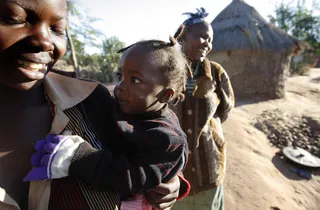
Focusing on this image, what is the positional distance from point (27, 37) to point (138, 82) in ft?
2.03

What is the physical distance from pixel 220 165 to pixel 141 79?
148 cm

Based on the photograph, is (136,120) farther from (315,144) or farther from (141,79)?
(315,144)

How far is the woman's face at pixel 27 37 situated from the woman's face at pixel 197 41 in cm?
136

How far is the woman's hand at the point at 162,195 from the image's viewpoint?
1.26 metres

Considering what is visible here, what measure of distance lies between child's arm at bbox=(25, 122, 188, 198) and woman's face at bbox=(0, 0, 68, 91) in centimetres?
29

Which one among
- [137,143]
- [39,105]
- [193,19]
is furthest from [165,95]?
[193,19]

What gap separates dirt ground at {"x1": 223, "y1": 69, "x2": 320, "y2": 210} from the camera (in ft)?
14.2

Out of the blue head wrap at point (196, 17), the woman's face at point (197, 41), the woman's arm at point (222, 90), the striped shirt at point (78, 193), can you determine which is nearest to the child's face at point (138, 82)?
the striped shirt at point (78, 193)

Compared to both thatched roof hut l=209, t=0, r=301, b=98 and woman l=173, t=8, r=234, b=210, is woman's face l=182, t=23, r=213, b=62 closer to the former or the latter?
woman l=173, t=8, r=234, b=210

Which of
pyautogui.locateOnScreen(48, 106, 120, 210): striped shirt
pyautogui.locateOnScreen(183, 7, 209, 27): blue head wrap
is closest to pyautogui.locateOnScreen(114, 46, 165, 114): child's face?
pyautogui.locateOnScreen(48, 106, 120, 210): striped shirt

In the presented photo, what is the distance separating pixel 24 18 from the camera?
833mm

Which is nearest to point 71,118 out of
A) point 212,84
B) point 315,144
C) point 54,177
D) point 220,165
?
point 54,177

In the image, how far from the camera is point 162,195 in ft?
4.20

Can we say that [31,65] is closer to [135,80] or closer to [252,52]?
[135,80]
